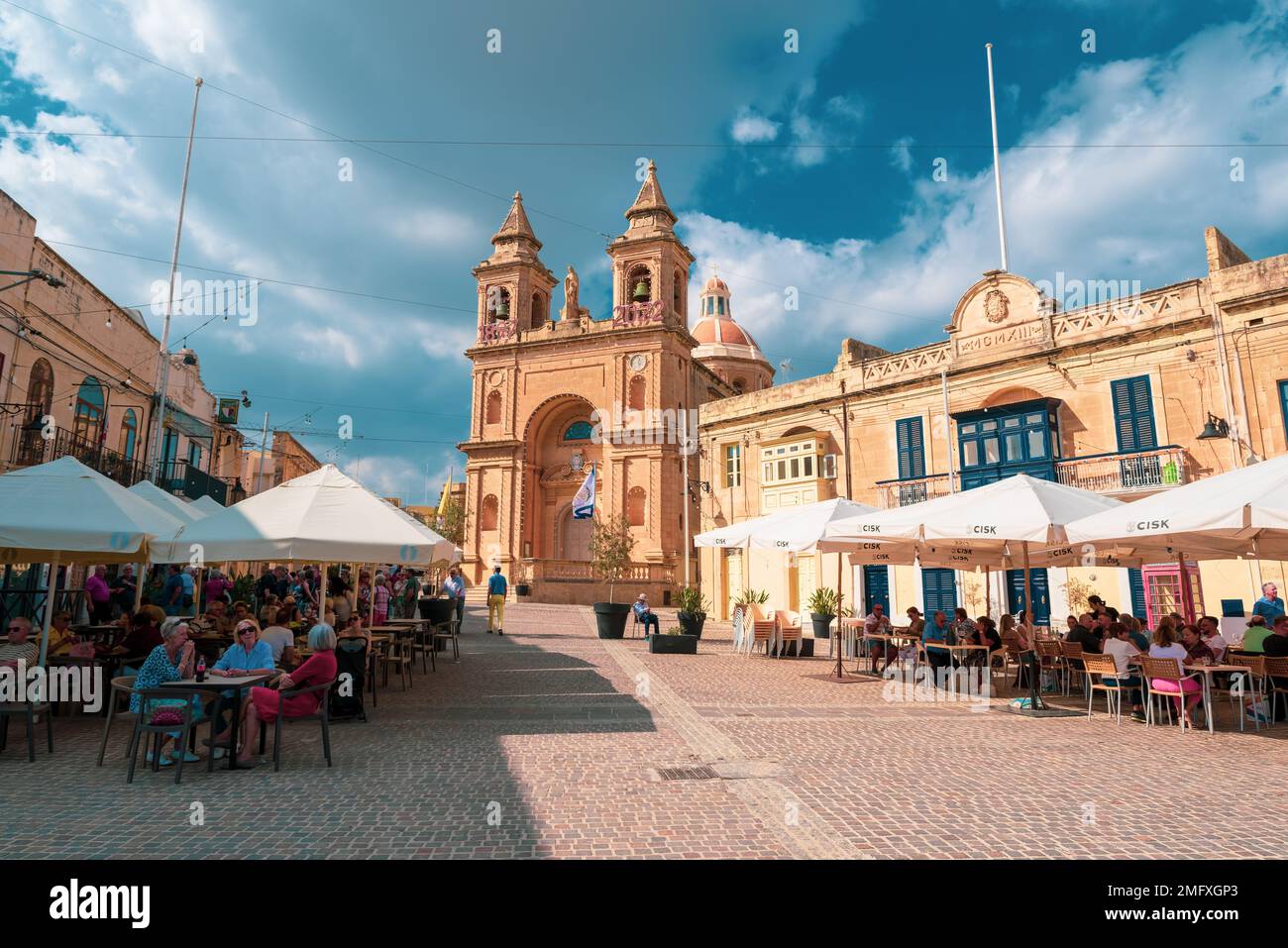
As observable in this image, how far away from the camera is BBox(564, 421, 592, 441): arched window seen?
135 ft

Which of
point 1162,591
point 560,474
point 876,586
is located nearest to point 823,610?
point 876,586

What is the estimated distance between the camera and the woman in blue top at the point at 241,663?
6.38m

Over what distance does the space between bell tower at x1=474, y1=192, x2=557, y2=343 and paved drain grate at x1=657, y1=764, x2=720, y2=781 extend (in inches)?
1484

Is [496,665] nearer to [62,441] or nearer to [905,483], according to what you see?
[62,441]

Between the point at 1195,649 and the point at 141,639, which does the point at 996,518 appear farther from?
the point at 141,639

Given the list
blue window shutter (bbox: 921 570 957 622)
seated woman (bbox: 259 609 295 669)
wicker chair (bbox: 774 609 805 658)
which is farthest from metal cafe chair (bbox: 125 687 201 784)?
blue window shutter (bbox: 921 570 957 622)

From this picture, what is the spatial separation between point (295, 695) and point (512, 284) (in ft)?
128

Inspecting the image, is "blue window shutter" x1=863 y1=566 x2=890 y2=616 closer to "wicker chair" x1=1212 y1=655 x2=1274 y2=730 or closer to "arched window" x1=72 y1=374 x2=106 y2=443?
"wicker chair" x1=1212 y1=655 x2=1274 y2=730

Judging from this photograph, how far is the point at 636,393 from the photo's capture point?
39125 mm

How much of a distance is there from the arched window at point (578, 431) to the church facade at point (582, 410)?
0.22 ft

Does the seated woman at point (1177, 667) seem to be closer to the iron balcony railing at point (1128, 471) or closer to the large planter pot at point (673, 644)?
the large planter pot at point (673, 644)

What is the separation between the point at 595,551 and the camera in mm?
33188
